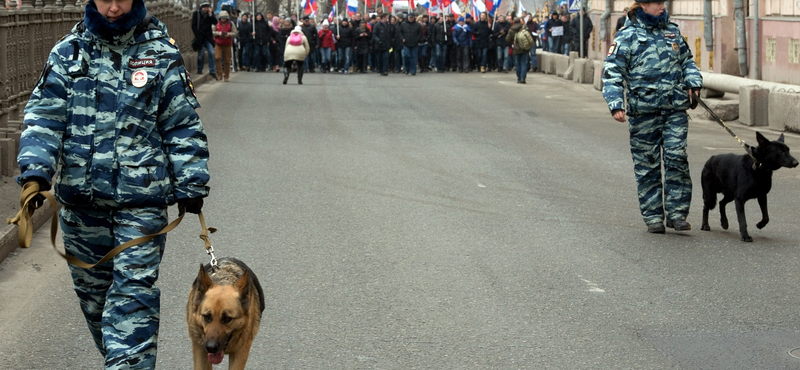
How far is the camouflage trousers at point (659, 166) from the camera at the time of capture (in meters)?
9.38

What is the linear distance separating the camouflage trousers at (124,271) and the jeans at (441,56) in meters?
33.0

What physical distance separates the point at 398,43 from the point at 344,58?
2195 mm

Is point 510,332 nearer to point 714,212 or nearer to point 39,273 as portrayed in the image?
point 39,273

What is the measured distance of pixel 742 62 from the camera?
77.4 ft

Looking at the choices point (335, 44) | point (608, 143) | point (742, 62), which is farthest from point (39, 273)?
point (335, 44)

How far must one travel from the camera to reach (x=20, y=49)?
14.4 meters

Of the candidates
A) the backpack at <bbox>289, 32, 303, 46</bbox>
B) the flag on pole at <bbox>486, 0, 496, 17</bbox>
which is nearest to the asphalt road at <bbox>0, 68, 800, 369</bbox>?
the backpack at <bbox>289, 32, 303, 46</bbox>

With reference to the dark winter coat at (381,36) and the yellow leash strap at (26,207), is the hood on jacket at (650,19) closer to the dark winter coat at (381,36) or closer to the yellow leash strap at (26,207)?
the yellow leash strap at (26,207)

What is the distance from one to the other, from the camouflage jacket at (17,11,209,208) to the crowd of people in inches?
1202

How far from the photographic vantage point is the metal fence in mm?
12133

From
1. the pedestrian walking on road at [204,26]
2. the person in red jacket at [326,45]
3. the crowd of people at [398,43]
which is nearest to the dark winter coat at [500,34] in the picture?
the crowd of people at [398,43]

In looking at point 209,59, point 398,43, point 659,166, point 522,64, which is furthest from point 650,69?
point 398,43

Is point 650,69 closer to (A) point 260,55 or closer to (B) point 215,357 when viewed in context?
(B) point 215,357

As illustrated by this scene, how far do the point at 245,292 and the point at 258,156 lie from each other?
32.0 feet
